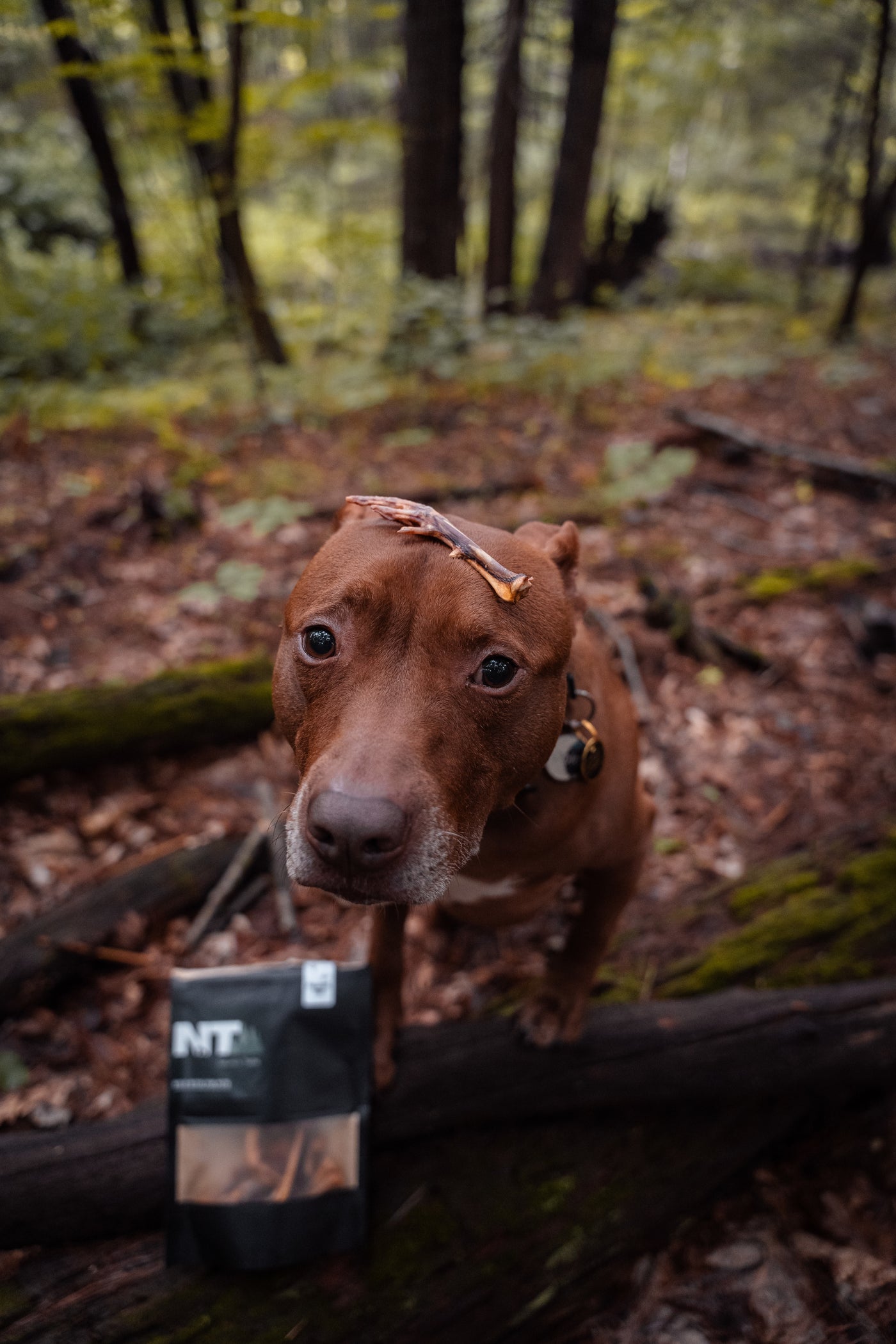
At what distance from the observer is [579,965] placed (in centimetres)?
261

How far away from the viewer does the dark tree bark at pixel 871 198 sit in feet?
25.9

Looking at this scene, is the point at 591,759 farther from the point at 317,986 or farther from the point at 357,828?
the point at 317,986

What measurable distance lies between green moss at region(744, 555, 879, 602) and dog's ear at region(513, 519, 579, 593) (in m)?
3.80

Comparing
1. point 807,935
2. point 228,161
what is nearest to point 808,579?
point 807,935

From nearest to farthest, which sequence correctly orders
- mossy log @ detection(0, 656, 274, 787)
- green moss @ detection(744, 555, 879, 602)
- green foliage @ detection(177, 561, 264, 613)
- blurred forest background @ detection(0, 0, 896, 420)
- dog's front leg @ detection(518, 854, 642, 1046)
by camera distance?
dog's front leg @ detection(518, 854, 642, 1046)
mossy log @ detection(0, 656, 274, 787)
green foliage @ detection(177, 561, 264, 613)
green moss @ detection(744, 555, 879, 602)
blurred forest background @ detection(0, 0, 896, 420)

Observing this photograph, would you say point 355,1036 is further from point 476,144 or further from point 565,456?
point 476,144

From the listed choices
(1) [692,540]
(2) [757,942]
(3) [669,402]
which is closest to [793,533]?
(1) [692,540]

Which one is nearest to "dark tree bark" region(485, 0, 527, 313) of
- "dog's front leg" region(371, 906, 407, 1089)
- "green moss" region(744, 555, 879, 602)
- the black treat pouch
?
"green moss" region(744, 555, 879, 602)

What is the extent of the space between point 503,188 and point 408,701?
37.1 ft

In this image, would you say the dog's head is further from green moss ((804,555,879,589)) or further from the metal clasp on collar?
green moss ((804,555,879,589))

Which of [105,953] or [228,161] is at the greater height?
[228,161]

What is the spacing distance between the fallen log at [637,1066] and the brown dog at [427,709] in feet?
2.86

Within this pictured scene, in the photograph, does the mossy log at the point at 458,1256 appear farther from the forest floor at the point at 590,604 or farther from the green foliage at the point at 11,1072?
the green foliage at the point at 11,1072

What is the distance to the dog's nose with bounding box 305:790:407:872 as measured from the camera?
4.48 ft
